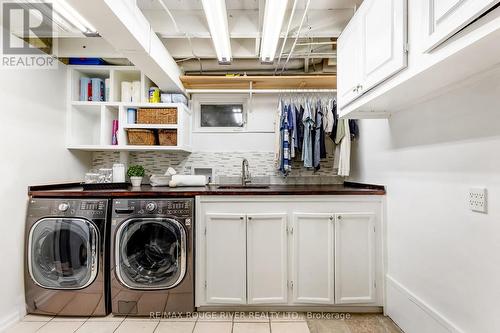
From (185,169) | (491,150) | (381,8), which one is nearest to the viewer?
(491,150)

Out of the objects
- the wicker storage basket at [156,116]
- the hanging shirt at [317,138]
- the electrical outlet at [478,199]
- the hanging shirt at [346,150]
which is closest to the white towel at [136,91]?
the wicker storage basket at [156,116]

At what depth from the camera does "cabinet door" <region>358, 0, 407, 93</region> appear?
48.9 inches

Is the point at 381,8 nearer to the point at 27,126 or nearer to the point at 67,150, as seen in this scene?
the point at 27,126

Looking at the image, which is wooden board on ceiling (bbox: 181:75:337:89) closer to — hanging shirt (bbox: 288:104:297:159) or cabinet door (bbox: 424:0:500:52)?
hanging shirt (bbox: 288:104:297:159)

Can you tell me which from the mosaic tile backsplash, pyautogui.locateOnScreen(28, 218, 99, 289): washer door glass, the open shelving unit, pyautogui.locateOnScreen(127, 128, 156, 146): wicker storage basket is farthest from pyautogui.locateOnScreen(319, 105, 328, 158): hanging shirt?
pyautogui.locateOnScreen(28, 218, 99, 289): washer door glass

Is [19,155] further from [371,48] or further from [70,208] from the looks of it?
[371,48]

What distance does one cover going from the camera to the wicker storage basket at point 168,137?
264 centimetres

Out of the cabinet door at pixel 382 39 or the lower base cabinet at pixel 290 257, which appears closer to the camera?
the cabinet door at pixel 382 39

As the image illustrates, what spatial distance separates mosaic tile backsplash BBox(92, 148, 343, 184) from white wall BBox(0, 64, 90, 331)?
717 millimetres

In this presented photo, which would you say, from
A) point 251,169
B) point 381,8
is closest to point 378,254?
point 251,169

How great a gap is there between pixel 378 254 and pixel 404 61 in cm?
155

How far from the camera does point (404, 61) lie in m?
1.21

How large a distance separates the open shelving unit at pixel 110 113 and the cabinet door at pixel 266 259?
3.87 feet

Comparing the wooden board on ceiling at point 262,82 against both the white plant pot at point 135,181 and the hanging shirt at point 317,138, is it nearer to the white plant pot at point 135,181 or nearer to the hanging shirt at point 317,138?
the hanging shirt at point 317,138
